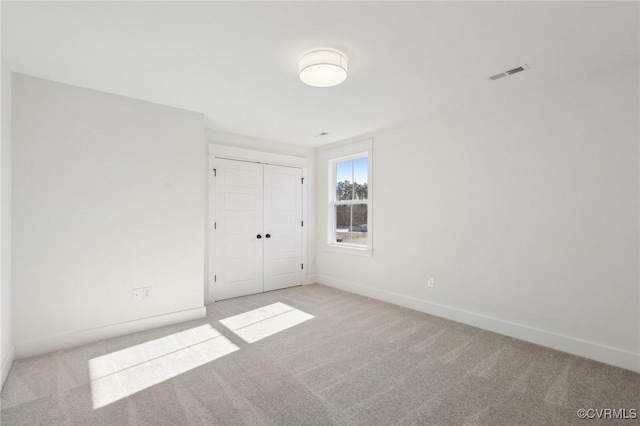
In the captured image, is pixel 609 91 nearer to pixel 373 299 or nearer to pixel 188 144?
pixel 373 299

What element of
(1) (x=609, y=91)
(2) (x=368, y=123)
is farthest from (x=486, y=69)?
(2) (x=368, y=123)

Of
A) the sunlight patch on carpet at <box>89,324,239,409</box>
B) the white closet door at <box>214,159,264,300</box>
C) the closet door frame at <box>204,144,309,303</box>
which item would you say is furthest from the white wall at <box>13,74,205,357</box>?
the white closet door at <box>214,159,264,300</box>

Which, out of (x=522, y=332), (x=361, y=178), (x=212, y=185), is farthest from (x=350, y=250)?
(x=522, y=332)

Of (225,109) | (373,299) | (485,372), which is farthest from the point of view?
(373,299)

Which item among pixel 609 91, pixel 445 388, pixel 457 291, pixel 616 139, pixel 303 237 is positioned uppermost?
pixel 609 91

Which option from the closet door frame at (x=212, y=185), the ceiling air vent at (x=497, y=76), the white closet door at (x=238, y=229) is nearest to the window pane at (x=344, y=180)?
the closet door frame at (x=212, y=185)

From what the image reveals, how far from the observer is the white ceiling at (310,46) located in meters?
1.88

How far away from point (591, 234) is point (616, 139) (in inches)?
32.5

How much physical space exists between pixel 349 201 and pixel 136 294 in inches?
128

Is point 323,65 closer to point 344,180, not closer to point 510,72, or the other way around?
point 510,72

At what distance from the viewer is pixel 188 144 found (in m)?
3.65

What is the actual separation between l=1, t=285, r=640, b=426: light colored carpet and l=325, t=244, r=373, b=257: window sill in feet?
4.83

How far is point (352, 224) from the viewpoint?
16.8ft

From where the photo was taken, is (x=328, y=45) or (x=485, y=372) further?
(x=485, y=372)
